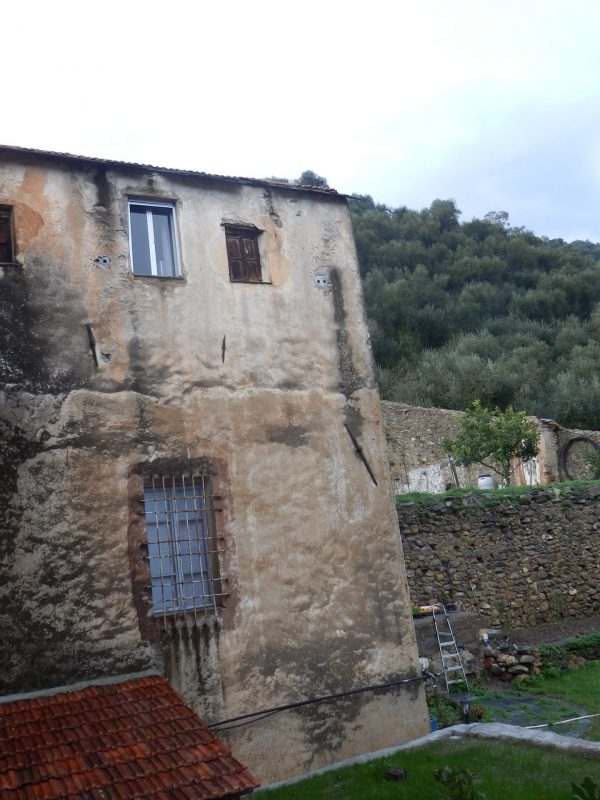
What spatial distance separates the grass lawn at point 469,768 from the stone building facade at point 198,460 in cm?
35

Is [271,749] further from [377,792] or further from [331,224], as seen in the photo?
[331,224]

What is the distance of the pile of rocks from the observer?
41.0 feet

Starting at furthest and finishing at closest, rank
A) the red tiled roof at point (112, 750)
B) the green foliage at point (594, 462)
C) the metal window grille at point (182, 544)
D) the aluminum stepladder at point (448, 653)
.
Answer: the green foliage at point (594, 462) → the aluminum stepladder at point (448, 653) → the metal window grille at point (182, 544) → the red tiled roof at point (112, 750)

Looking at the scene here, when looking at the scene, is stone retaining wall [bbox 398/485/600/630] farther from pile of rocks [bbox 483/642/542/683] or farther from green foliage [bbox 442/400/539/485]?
green foliage [bbox 442/400/539/485]

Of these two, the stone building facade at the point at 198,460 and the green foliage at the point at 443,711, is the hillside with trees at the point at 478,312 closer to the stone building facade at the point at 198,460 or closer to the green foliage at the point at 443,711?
the green foliage at the point at 443,711

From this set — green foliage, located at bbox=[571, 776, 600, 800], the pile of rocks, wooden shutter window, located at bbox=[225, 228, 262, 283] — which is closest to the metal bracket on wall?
wooden shutter window, located at bbox=[225, 228, 262, 283]

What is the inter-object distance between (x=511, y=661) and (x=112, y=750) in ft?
28.4

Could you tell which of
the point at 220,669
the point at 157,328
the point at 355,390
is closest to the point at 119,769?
the point at 220,669

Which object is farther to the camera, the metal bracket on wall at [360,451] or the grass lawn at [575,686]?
the grass lawn at [575,686]

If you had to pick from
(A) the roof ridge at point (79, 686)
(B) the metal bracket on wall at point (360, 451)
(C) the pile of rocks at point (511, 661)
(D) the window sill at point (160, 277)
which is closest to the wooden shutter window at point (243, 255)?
(D) the window sill at point (160, 277)

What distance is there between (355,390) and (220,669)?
3392 millimetres

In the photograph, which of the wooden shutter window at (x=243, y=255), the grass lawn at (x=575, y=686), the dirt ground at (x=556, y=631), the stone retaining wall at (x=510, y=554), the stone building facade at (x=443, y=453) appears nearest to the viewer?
the wooden shutter window at (x=243, y=255)

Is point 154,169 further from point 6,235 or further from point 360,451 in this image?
point 360,451

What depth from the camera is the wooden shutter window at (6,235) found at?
24.5 feet
